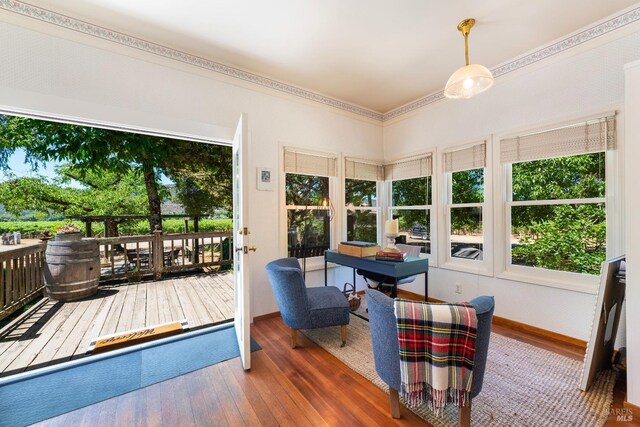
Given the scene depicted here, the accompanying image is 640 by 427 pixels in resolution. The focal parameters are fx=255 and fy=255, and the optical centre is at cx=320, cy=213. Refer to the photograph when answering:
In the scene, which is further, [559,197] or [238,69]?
[238,69]

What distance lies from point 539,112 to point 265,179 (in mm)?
2869

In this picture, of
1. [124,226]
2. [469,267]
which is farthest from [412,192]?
[124,226]

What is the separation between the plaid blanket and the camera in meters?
1.23

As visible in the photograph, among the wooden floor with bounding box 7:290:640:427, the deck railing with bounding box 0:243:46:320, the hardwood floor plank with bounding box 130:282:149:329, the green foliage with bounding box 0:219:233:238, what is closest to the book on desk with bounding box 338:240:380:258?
→ the wooden floor with bounding box 7:290:640:427

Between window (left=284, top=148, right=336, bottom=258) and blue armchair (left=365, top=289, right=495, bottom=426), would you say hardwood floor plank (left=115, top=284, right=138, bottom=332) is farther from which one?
blue armchair (left=365, top=289, right=495, bottom=426)

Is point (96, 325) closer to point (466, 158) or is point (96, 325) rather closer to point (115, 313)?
point (115, 313)

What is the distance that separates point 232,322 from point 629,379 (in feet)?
10.3

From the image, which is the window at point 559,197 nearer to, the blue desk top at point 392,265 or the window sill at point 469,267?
the window sill at point 469,267

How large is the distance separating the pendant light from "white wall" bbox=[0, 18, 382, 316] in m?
1.72

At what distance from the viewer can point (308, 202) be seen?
3453mm

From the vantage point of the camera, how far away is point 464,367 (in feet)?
4.13

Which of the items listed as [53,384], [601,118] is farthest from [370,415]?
[601,118]

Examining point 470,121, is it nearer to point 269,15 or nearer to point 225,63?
point 269,15

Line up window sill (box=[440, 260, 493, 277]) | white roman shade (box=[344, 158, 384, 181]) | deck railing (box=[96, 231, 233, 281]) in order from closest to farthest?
window sill (box=[440, 260, 493, 277])
white roman shade (box=[344, 158, 384, 181])
deck railing (box=[96, 231, 233, 281])
